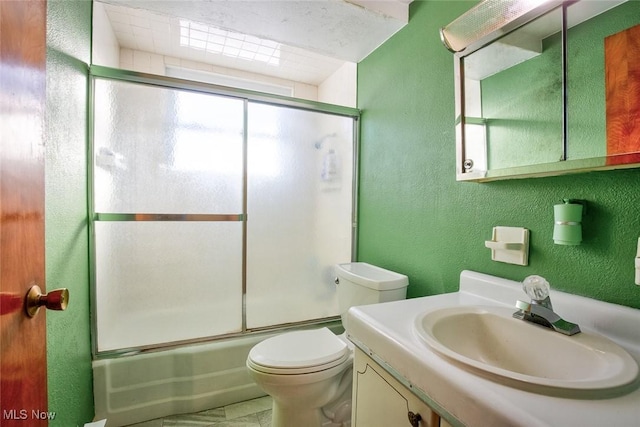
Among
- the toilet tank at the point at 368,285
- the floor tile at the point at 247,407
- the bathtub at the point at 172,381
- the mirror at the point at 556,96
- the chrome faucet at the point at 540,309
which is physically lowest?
the floor tile at the point at 247,407

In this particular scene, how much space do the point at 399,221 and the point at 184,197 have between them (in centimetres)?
123

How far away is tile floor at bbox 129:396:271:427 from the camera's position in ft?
Result: 4.99

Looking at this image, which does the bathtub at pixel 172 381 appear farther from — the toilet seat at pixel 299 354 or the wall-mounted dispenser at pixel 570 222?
the wall-mounted dispenser at pixel 570 222

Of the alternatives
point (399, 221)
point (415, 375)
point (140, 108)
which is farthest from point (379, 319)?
point (140, 108)

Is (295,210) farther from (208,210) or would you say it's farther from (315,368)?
(315,368)

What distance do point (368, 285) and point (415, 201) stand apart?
0.50 metres

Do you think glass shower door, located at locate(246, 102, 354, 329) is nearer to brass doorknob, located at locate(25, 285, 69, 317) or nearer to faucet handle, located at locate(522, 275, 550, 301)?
brass doorknob, located at locate(25, 285, 69, 317)

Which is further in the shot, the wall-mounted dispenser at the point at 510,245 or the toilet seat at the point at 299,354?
the toilet seat at the point at 299,354

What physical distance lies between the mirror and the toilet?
67 centimetres

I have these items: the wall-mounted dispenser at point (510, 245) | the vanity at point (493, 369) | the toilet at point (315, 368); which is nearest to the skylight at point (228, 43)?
the toilet at point (315, 368)

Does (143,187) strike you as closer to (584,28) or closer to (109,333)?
(109,333)

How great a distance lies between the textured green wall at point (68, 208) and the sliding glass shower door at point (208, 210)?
0.34 ft

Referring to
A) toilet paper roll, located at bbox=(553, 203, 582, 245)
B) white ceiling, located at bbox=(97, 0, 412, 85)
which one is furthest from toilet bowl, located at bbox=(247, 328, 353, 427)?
white ceiling, located at bbox=(97, 0, 412, 85)

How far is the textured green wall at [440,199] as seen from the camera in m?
0.81
